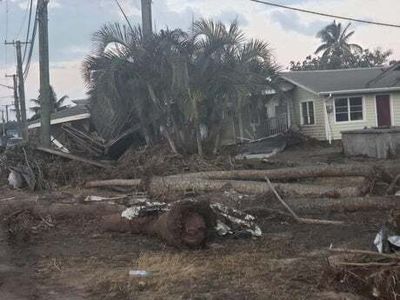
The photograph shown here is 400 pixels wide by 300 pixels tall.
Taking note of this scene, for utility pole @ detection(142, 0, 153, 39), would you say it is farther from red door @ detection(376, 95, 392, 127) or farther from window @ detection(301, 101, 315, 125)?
red door @ detection(376, 95, 392, 127)

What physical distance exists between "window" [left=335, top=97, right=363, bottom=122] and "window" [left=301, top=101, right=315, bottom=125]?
4.41 feet

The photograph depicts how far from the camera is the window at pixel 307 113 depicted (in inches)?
1166

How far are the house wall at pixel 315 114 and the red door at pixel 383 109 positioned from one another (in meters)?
2.67

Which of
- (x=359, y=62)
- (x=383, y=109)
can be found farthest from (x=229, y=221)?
(x=359, y=62)

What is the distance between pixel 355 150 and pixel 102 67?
9.02 m

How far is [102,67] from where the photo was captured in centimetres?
1995

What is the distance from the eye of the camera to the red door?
94.4 ft

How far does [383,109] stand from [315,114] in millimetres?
3194

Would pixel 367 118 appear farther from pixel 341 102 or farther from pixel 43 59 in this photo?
pixel 43 59

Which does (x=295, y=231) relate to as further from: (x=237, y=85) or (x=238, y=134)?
(x=238, y=134)

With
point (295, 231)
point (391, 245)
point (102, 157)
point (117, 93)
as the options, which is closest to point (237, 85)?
point (117, 93)

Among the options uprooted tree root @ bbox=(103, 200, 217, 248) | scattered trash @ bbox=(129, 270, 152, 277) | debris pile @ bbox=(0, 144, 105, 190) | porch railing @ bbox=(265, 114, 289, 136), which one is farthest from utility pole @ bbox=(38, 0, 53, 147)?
scattered trash @ bbox=(129, 270, 152, 277)

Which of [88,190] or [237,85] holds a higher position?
[237,85]

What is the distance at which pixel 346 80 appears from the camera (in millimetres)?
30203
